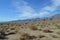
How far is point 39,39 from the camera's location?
57.4 feet

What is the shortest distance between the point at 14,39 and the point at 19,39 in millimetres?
1066

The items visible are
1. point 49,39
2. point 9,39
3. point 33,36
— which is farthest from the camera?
point 9,39

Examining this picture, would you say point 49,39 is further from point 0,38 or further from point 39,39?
point 0,38

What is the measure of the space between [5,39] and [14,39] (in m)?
1.70

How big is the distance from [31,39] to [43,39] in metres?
1.34

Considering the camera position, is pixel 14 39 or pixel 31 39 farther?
pixel 14 39

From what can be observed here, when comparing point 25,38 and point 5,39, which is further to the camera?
point 5,39

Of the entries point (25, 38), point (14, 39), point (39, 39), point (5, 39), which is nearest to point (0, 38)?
point (5, 39)

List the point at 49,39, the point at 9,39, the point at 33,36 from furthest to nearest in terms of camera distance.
A: the point at 9,39 → the point at 33,36 → the point at 49,39

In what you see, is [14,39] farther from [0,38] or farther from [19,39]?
[0,38]

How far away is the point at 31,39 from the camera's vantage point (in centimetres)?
1770

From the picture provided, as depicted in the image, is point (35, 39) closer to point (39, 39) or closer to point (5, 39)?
point (39, 39)

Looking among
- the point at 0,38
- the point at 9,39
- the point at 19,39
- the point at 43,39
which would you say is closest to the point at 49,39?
the point at 43,39

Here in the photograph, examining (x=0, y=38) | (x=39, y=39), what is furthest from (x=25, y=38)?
(x=0, y=38)
